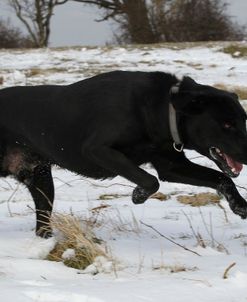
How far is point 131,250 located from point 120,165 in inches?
20.3

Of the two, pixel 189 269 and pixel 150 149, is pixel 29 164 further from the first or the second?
pixel 189 269

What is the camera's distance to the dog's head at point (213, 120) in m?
3.60

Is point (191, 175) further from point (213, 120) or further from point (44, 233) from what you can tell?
point (44, 233)

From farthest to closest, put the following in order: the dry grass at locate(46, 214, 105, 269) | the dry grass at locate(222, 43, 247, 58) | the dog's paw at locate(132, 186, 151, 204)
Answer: the dry grass at locate(222, 43, 247, 58)
the dog's paw at locate(132, 186, 151, 204)
the dry grass at locate(46, 214, 105, 269)

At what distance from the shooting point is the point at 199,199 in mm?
5062

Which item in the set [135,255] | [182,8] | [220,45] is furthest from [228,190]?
[182,8]

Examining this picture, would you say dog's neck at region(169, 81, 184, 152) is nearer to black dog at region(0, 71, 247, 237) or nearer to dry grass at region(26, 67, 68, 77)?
black dog at region(0, 71, 247, 237)

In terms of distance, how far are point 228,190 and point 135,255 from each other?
790 mm

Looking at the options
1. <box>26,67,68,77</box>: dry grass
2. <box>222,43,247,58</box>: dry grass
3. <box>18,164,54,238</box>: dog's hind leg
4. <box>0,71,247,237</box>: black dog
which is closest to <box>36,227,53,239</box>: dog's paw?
<box>0,71,247,237</box>: black dog

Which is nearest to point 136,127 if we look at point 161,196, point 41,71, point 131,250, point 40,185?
point 131,250

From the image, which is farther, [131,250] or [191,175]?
[191,175]

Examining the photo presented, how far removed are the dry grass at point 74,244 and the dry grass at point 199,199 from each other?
1433 millimetres

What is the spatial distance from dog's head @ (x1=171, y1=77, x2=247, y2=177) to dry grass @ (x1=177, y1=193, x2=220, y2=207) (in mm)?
1340

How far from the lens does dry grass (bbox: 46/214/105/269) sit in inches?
129
